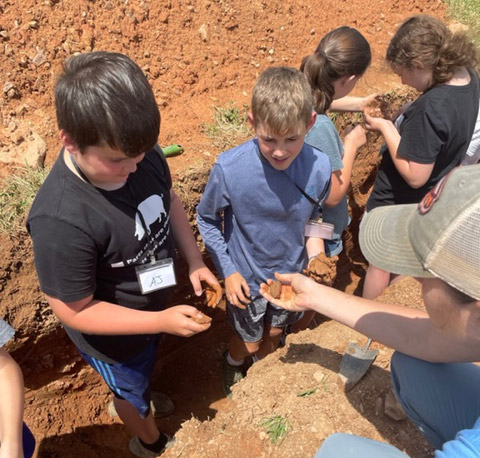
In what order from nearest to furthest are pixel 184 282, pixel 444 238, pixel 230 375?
1. pixel 444 238
2. pixel 184 282
3. pixel 230 375

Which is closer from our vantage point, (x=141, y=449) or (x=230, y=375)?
(x=141, y=449)

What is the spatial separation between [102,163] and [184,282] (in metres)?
1.94

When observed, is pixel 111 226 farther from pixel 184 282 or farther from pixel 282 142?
pixel 184 282

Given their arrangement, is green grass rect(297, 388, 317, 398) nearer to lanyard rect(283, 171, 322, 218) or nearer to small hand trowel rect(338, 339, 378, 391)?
small hand trowel rect(338, 339, 378, 391)

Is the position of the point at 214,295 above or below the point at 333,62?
below

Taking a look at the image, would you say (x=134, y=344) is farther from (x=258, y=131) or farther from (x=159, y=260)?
(x=258, y=131)

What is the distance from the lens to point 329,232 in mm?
2578

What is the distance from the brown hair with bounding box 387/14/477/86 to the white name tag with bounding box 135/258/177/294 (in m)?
1.90

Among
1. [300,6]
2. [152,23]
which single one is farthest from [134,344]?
[300,6]

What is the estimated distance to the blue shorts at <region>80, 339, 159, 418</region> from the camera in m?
2.21

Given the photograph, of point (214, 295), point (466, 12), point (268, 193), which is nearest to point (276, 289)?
point (214, 295)

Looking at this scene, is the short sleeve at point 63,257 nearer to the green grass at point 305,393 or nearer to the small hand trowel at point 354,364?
Answer: the green grass at point 305,393

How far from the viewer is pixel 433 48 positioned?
2504 millimetres

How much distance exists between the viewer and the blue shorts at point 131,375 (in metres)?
2.21
